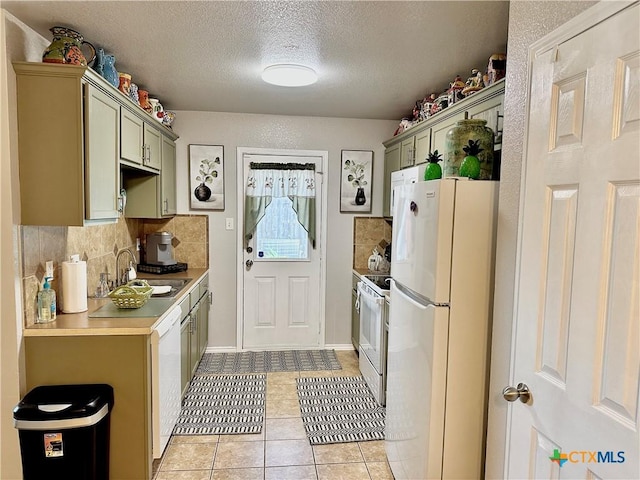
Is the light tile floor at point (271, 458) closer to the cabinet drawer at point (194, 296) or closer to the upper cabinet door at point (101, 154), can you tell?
the cabinet drawer at point (194, 296)

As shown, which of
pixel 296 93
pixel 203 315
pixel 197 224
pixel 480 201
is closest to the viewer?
pixel 480 201

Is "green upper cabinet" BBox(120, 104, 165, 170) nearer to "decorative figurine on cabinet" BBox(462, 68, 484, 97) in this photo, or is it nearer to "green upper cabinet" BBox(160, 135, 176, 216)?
"green upper cabinet" BBox(160, 135, 176, 216)

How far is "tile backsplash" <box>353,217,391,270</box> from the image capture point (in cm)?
417

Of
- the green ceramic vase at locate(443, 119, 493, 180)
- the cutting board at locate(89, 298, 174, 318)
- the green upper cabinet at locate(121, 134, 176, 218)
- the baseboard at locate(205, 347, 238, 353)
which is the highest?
the green ceramic vase at locate(443, 119, 493, 180)

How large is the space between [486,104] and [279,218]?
2.38 meters

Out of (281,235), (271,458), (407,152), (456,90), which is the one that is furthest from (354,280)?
(456,90)

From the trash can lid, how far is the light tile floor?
0.68m

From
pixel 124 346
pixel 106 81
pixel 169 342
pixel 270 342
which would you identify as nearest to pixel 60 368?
pixel 124 346

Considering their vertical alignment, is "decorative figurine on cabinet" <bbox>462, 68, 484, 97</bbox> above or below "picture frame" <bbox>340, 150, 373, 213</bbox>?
above

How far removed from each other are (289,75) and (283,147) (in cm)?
148

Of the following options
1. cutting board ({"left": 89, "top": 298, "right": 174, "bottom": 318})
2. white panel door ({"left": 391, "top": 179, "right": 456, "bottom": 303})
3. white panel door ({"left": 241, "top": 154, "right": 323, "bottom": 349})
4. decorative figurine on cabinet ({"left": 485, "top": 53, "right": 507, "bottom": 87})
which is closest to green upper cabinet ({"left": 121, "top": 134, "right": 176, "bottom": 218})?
white panel door ({"left": 241, "top": 154, "right": 323, "bottom": 349})

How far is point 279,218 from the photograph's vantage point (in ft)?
13.3

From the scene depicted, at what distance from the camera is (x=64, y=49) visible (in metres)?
1.89

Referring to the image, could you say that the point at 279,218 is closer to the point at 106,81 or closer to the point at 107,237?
the point at 107,237
